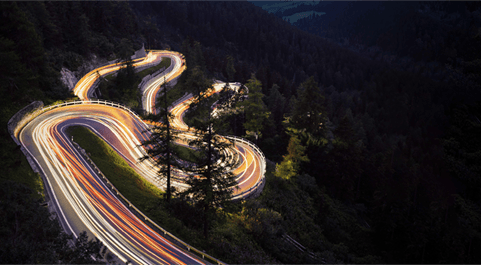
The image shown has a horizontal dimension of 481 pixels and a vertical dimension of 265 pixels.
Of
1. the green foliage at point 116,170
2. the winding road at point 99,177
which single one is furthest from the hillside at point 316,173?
the green foliage at point 116,170

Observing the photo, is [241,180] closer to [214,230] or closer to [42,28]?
[214,230]

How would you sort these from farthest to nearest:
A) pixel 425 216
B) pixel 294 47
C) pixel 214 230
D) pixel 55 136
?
pixel 294 47, pixel 425 216, pixel 55 136, pixel 214 230

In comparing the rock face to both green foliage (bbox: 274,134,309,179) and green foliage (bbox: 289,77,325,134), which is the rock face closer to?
green foliage (bbox: 274,134,309,179)

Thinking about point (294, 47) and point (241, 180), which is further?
point (294, 47)

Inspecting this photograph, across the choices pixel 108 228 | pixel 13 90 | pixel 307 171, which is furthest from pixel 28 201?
pixel 307 171

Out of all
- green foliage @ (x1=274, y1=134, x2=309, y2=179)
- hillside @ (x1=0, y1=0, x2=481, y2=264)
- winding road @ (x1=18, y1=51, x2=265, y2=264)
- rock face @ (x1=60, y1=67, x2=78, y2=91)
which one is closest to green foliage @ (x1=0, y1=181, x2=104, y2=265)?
winding road @ (x1=18, y1=51, x2=265, y2=264)

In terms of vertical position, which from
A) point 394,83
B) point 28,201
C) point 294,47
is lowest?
point 394,83

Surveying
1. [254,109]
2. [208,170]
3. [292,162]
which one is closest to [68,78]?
[254,109]

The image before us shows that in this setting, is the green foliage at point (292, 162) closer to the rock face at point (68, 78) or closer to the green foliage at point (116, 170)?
the green foliage at point (116, 170)
